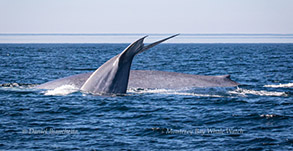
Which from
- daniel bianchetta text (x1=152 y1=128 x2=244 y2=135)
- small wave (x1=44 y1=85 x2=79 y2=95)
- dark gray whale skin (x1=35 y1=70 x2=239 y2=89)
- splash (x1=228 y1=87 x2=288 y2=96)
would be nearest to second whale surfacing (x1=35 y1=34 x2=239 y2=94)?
dark gray whale skin (x1=35 y1=70 x2=239 y2=89)

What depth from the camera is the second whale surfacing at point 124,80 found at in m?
13.6

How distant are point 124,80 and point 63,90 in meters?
3.41

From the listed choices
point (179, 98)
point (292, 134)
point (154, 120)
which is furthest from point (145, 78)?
point (292, 134)

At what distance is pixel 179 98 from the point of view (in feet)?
50.7

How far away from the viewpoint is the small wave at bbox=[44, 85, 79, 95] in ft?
51.5

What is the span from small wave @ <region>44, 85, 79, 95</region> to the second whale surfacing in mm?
121

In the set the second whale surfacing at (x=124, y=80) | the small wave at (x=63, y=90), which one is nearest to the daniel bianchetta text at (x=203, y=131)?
the second whale surfacing at (x=124, y=80)

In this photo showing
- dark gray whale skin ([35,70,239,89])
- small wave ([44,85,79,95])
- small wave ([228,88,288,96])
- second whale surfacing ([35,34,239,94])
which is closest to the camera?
second whale surfacing ([35,34,239,94])

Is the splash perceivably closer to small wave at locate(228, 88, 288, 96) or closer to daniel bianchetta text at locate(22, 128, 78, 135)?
small wave at locate(228, 88, 288, 96)

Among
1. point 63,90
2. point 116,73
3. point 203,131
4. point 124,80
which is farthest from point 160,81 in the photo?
point 203,131

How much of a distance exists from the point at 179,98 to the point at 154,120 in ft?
11.1

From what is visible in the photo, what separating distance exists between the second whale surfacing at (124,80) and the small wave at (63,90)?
121 mm

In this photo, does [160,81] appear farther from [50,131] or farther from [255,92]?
[50,131]

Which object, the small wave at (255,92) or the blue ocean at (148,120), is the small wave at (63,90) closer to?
the blue ocean at (148,120)
